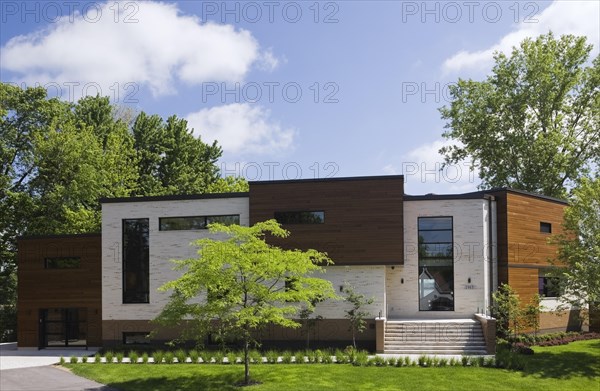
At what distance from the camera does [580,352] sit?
27.7 meters

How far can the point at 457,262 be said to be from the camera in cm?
3066

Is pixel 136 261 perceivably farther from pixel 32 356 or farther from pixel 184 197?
pixel 32 356

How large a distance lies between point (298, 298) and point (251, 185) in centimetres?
944

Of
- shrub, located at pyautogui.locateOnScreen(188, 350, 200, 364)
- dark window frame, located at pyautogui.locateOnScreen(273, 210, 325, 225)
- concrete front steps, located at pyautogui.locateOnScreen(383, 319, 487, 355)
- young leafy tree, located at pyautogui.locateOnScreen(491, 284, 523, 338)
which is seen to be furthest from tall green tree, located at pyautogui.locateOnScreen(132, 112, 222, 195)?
young leafy tree, located at pyautogui.locateOnScreen(491, 284, 523, 338)

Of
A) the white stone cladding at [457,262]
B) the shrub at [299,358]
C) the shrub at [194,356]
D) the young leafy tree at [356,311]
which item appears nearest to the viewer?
the shrub at [299,358]

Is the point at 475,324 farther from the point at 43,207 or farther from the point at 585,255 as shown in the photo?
the point at 43,207

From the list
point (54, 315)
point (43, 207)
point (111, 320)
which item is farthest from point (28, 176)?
point (111, 320)

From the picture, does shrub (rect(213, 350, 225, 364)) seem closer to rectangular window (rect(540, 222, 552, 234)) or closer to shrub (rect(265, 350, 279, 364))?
shrub (rect(265, 350, 279, 364))

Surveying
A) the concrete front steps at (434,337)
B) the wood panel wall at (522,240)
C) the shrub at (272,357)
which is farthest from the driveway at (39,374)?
the wood panel wall at (522,240)

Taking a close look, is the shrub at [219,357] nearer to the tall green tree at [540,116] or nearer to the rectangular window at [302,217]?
the rectangular window at [302,217]

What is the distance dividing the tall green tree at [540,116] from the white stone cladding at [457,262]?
1875cm

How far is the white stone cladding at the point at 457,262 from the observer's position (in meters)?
30.4

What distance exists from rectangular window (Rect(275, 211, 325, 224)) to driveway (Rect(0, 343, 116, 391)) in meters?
11.8

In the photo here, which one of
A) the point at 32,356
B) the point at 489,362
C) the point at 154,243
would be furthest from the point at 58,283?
the point at 489,362
